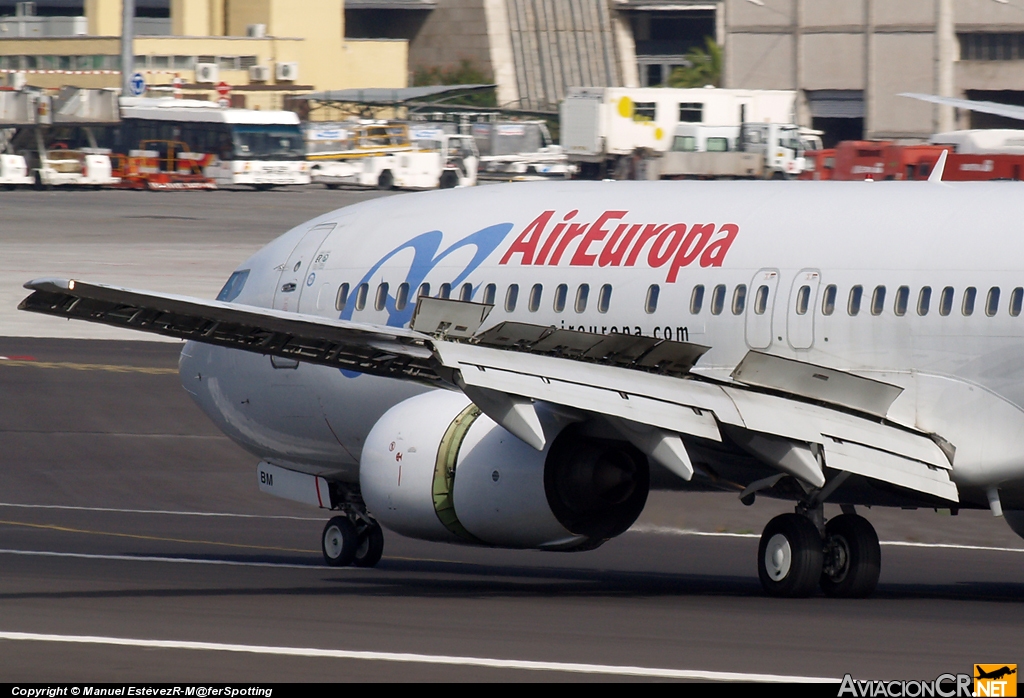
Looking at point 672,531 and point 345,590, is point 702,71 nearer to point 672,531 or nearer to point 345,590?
point 672,531

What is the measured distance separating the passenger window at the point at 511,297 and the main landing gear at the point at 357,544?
371 centimetres

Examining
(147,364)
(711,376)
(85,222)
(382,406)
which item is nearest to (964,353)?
(711,376)

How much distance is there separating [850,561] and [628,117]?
7596 centimetres

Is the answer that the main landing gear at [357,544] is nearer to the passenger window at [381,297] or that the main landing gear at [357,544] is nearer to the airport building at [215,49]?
the passenger window at [381,297]

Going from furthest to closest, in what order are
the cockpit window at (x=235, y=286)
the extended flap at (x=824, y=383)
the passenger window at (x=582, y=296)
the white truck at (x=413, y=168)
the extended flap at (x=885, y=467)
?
the white truck at (x=413, y=168) → the cockpit window at (x=235, y=286) → the passenger window at (x=582, y=296) → the extended flap at (x=824, y=383) → the extended flap at (x=885, y=467)

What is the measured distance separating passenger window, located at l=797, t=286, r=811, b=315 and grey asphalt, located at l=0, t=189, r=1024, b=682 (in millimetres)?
2810

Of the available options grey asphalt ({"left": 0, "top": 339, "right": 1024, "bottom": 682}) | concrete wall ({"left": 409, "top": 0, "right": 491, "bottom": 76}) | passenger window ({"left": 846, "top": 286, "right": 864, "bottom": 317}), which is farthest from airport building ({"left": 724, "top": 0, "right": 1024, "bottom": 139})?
passenger window ({"left": 846, "top": 286, "right": 864, "bottom": 317})

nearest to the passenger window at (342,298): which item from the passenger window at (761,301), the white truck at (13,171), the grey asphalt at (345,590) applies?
the grey asphalt at (345,590)

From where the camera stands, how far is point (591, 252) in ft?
63.7

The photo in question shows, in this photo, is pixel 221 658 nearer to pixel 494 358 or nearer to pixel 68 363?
pixel 494 358

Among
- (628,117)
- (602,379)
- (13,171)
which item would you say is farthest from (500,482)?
(628,117)

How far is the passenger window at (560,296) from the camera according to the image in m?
19.5

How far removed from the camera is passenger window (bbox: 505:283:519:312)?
19844mm

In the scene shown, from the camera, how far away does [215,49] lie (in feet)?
418
